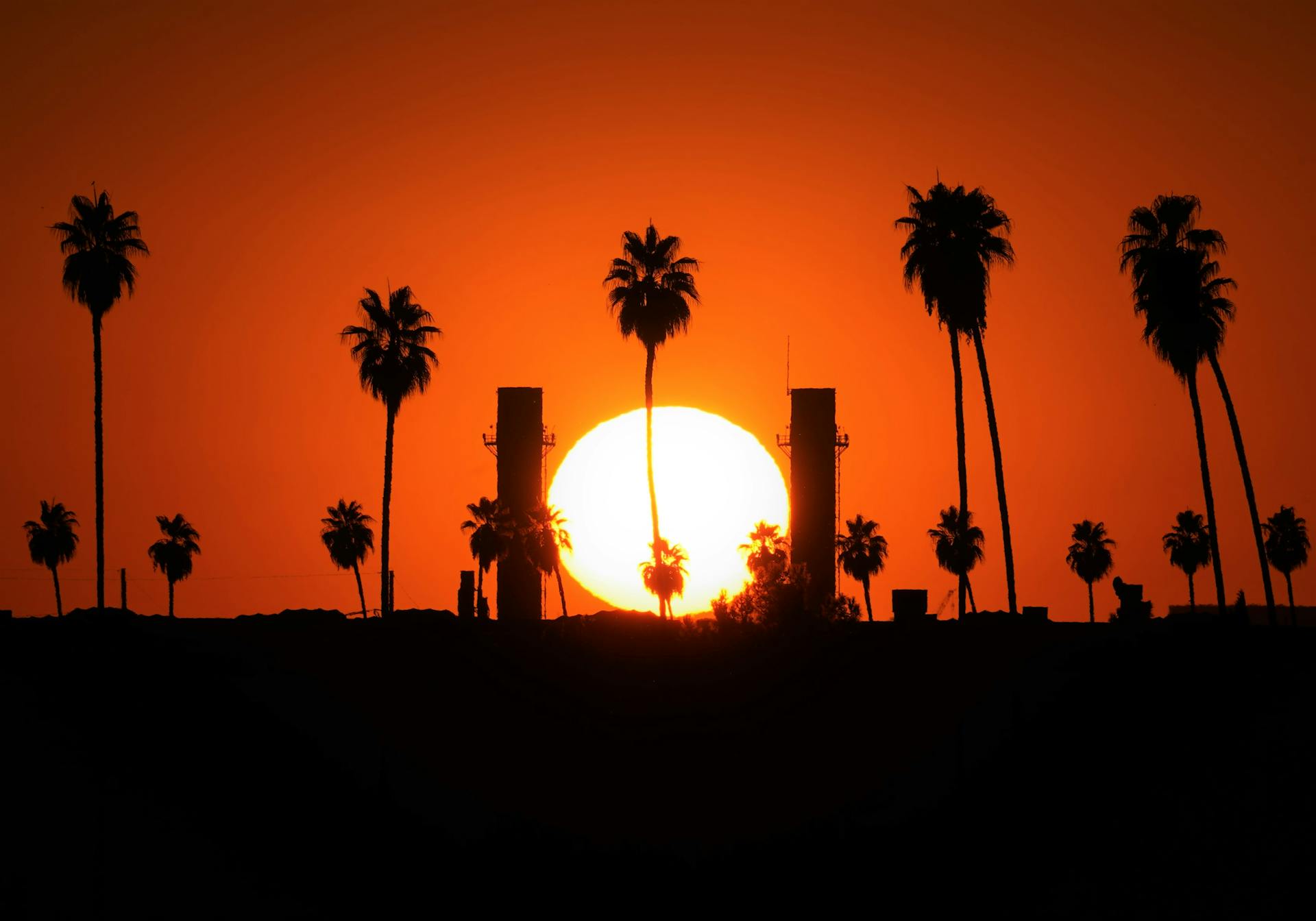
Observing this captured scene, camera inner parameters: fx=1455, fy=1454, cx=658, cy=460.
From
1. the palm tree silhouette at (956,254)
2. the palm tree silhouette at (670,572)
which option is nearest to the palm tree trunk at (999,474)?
the palm tree silhouette at (956,254)

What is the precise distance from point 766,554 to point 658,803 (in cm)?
3408

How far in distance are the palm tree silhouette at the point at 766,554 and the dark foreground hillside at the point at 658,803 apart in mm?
25546

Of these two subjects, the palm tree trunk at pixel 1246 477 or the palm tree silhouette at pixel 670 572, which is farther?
the palm tree silhouette at pixel 670 572

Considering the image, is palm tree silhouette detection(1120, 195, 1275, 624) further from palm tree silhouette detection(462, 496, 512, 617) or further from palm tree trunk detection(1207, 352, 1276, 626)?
palm tree silhouette detection(462, 496, 512, 617)

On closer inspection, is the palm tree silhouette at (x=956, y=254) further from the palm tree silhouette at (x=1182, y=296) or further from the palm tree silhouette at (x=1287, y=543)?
the palm tree silhouette at (x=1287, y=543)

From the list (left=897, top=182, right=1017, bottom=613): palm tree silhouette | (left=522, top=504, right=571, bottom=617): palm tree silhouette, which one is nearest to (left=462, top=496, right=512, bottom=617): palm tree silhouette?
(left=522, top=504, right=571, bottom=617): palm tree silhouette

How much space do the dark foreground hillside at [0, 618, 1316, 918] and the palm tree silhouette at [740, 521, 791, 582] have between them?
83.8ft

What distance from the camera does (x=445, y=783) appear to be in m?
29.5

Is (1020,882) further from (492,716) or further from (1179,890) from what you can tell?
(492,716)

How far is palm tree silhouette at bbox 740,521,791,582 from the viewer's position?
59469mm

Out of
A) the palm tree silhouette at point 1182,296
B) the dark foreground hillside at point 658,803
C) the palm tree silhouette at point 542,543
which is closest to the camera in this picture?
the dark foreground hillside at point 658,803

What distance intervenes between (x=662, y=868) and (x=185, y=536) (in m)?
74.7

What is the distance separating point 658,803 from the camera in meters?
32.1

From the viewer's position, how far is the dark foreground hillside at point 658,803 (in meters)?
21.8
